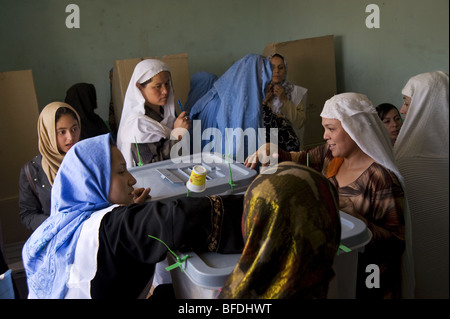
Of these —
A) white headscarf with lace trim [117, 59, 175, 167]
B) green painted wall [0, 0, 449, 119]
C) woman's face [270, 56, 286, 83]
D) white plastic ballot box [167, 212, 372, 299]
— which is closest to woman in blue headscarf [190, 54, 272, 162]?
white headscarf with lace trim [117, 59, 175, 167]

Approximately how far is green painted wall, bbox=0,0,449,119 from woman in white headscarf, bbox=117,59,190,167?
1.05m

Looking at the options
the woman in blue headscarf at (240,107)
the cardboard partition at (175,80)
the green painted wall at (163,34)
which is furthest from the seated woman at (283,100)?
the cardboard partition at (175,80)

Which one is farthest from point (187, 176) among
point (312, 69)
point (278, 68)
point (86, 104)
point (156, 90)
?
point (86, 104)

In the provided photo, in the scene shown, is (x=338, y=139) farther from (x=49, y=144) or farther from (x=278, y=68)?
(x=278, y=68)

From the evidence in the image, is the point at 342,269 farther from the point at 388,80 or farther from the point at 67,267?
the point at 388,80

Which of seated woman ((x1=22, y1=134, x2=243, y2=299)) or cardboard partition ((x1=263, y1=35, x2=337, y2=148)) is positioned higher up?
cardboard partition ((x1=263, y1=35, x2=337, y2=148))

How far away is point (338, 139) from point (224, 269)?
0.67 meters

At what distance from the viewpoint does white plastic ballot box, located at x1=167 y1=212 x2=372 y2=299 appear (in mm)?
917

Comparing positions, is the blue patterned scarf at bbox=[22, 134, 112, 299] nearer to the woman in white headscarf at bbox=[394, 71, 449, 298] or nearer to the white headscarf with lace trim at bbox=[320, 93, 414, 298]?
the white headscarf with lace trim at bbox=[320, 93, 414, 298]

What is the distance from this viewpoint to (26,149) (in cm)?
263

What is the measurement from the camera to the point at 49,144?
6.44ft

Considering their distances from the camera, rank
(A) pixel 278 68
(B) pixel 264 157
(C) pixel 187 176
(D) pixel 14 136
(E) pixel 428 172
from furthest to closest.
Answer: (A) pixel 278 68, (D) pixel 14 136, (B) pixel 264 157, (C) pixel 187 176, (E) pixel 428 172

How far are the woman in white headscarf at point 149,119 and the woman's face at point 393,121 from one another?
106cm
